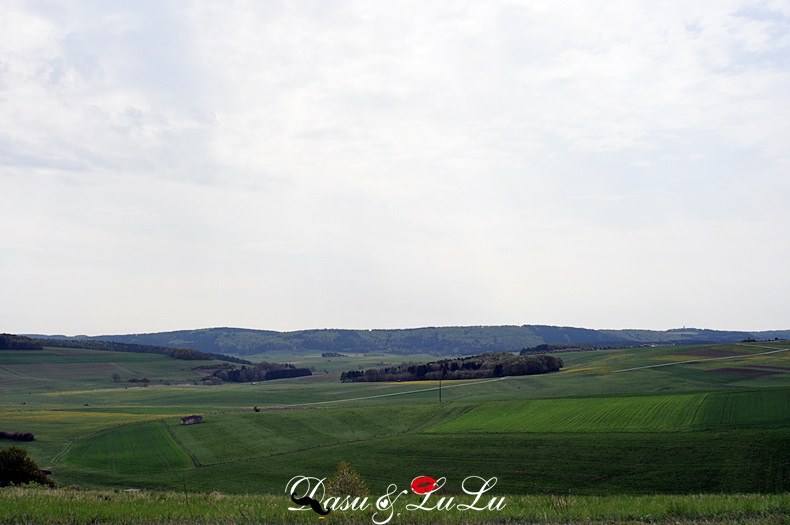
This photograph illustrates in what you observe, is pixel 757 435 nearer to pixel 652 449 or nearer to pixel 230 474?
pixel 652 449

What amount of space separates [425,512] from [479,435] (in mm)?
51223

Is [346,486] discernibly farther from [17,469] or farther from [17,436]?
[17,436]

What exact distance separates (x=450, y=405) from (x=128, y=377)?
120229 millimetres

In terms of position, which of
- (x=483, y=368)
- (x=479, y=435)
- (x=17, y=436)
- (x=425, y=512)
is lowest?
(x=17, y=436)

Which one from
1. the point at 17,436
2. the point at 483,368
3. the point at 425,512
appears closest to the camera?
the point at 425,512

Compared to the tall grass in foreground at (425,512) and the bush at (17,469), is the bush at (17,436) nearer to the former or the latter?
the bush at (17,469)

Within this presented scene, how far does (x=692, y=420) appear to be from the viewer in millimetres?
66812

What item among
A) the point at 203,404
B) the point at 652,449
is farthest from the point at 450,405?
the point at 203,404

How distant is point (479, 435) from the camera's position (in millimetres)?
66625

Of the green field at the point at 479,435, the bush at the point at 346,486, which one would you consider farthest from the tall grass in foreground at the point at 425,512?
the green field at the point at 479,435

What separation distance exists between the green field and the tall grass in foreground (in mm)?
25324

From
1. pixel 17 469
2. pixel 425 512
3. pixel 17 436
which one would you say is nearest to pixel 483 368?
pixel 17 436

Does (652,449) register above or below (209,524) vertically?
below

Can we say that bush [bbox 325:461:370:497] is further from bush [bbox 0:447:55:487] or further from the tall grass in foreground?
bush [bbox 0:447:55:487]
